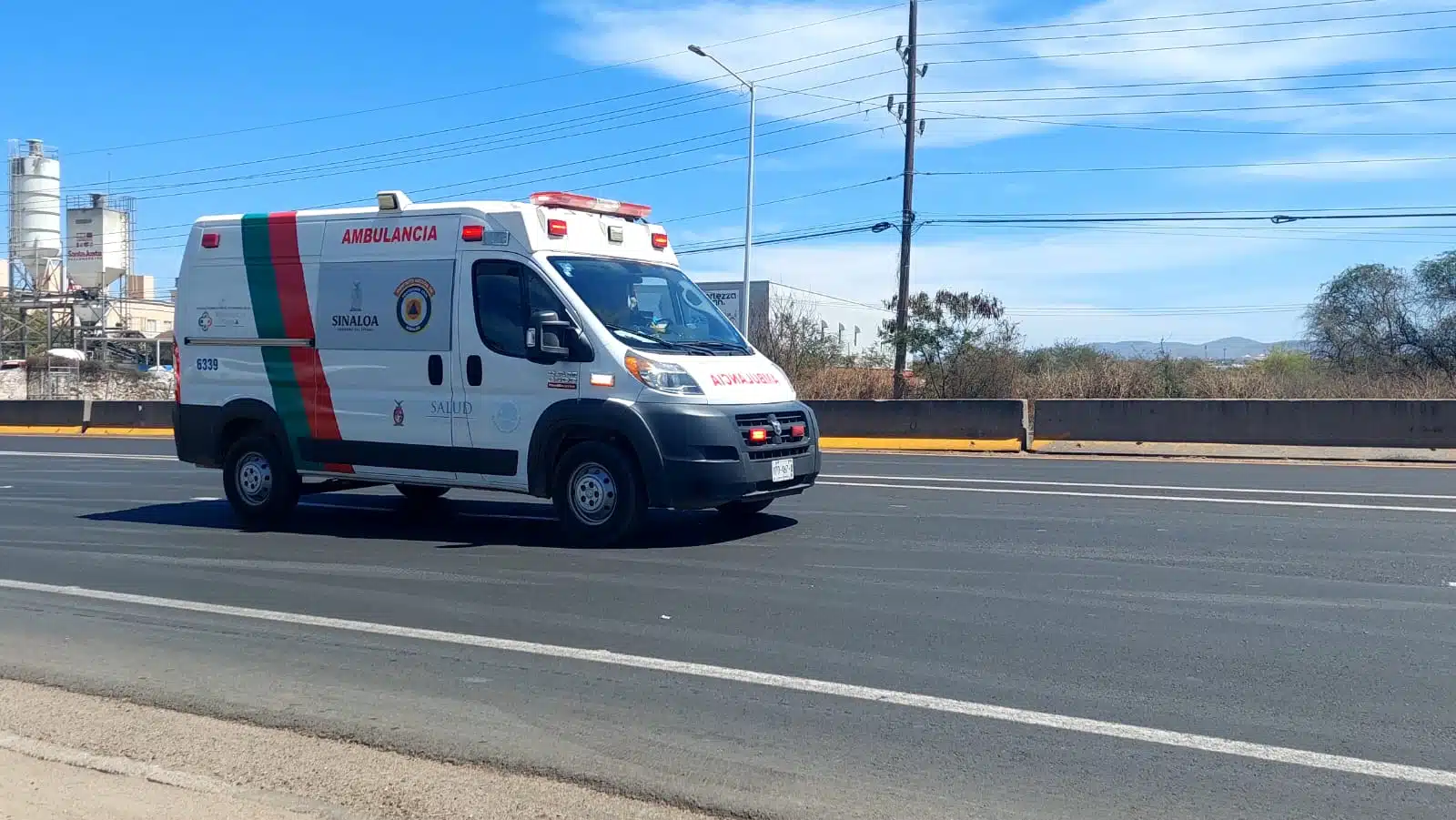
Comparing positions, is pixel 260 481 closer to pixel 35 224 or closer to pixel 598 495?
pixel 598 495

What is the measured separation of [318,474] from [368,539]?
3.05 ft

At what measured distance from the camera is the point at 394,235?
414 inches

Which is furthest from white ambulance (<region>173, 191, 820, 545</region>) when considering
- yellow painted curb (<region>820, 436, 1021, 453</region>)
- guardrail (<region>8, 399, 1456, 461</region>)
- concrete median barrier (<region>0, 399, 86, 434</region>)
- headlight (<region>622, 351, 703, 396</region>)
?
concrete median barrier (<region>0, 399, 86, 434</region>)

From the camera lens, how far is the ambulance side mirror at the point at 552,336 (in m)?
9.54

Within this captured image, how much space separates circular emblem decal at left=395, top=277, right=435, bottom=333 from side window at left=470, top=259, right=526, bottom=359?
1.62 feet

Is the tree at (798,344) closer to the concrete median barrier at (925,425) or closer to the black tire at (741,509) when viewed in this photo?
the concrete median barrier at (925,425)

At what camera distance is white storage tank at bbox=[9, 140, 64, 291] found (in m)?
64.1

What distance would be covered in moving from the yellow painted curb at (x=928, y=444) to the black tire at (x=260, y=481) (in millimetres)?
11762

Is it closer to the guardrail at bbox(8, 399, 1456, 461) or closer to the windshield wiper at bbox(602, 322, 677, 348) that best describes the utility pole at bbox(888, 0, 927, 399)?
the guardrail at bbox(8, 399, 1456, 461)

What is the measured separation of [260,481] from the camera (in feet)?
37.2

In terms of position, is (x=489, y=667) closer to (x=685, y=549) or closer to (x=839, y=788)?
(x=839, y=788)

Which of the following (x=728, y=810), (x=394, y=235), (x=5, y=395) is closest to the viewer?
(x=728, y=810)

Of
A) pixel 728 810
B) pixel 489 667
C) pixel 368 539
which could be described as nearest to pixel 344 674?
pixel 489 667

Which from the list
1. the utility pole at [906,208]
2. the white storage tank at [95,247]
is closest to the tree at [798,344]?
the utility pole at [906,208]
